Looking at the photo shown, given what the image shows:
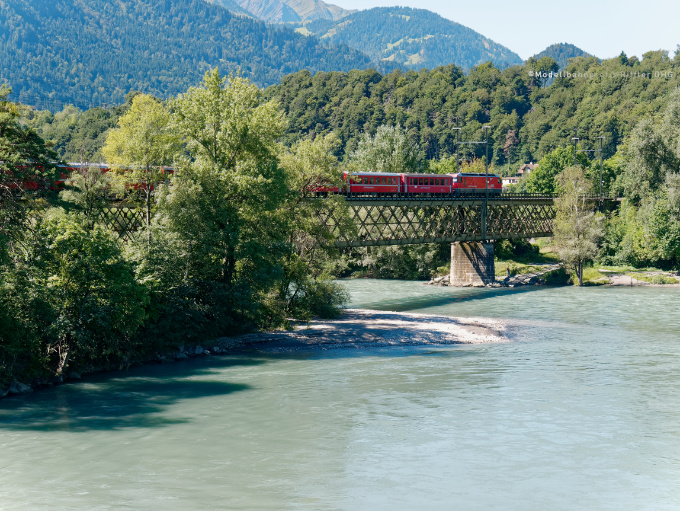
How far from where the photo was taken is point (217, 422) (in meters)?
26.2

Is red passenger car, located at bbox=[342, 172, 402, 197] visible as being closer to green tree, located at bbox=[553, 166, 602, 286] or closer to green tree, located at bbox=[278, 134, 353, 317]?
green tree, located at bbox=[278, 134, 353, 317]

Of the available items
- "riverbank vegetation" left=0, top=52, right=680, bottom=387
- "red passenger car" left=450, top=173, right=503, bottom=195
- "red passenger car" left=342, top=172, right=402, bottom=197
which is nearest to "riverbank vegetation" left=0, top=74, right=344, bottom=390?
"riverbank vegetation" left=0, top=52, right=680, bottom=387

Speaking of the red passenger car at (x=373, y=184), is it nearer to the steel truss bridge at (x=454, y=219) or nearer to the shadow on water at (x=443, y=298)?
the steel truss bridge at (x=454, y=219)

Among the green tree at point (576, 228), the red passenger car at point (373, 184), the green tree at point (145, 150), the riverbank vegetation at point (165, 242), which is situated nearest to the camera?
the riverbank vegetation at point (165, 242)

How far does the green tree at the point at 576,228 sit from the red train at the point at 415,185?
8.77 metres

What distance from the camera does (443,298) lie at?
66.9 metres

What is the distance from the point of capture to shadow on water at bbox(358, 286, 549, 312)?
198 feet

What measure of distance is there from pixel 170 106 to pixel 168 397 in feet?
63.9

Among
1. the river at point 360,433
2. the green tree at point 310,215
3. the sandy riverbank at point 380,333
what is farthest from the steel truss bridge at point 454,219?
the river at point 360,433

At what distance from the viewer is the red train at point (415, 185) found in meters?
70.7

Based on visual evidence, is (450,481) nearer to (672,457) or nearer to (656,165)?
(672,457)

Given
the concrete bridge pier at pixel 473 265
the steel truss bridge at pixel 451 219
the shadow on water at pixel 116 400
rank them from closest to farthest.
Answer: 1. the shadow on water at pixel 116 400
2. the steel truss bridge at pixel 451 219
3. the concrete bridge pier at pixel 473 265

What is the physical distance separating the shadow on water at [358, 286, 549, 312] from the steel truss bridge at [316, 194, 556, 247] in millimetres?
5459

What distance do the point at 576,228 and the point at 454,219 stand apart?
1286 cm
